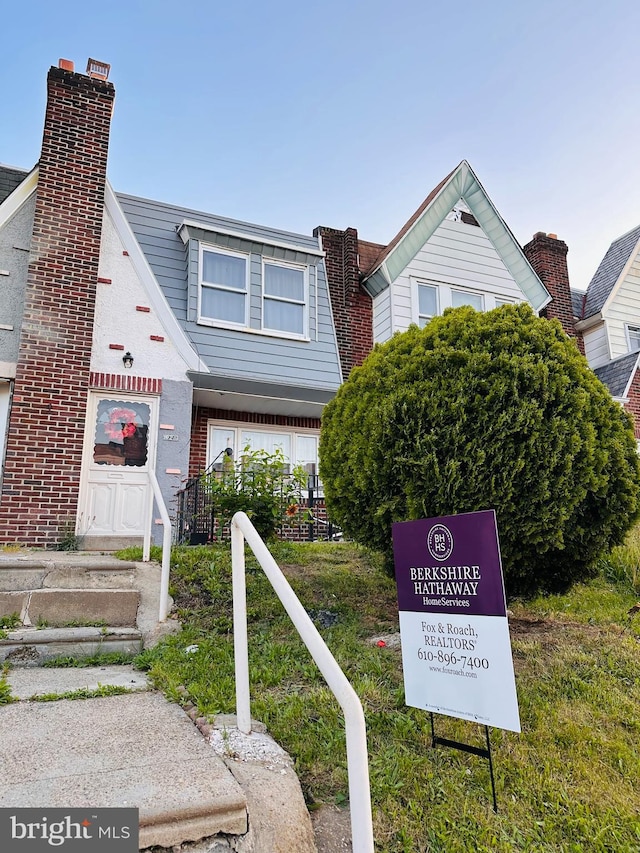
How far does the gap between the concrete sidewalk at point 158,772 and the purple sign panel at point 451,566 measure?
3.23 feet

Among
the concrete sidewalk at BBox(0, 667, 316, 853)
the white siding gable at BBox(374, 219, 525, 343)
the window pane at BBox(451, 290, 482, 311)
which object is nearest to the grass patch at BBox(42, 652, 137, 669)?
the concrete sidewalk at BBox(0, 667, 316, 853)

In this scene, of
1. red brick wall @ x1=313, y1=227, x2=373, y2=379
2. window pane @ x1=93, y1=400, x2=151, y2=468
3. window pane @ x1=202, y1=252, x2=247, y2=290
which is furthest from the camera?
red brick wall @ x1=313, y1=227, x2=373, y2=379

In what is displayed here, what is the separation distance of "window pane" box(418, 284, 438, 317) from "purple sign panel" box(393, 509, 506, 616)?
367 inches

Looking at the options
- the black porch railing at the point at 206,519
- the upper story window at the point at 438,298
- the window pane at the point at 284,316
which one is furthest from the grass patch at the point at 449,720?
the upper story window at the point at 438,298

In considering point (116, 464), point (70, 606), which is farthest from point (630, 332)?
point (70, 606)

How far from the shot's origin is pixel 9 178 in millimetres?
9383

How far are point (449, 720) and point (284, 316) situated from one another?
A: 28.2 ft

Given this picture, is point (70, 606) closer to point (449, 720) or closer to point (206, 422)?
point (449, 720)

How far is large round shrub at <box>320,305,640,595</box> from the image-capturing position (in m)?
3.92

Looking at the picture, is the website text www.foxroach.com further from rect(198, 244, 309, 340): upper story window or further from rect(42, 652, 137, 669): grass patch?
rect(198, 244, 309, 340): upper story window

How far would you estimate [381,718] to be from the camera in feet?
9.63

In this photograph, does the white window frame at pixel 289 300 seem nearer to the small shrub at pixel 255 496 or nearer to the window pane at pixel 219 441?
the window pane at pixel 219 441

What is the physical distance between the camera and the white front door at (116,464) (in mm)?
8305

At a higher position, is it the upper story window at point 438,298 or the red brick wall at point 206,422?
the upper story window at point 438,298
